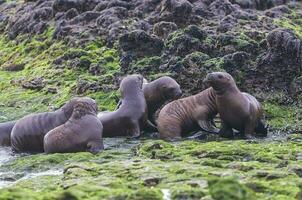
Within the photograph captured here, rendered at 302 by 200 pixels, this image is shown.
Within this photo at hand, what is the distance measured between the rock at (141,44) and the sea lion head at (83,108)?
16.0ft

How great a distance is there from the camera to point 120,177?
839 cm

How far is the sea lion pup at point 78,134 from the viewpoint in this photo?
37.6 ft

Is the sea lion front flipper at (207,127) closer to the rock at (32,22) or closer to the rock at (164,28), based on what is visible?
the rock at (164,28)

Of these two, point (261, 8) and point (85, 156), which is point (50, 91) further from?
point (261, 8)

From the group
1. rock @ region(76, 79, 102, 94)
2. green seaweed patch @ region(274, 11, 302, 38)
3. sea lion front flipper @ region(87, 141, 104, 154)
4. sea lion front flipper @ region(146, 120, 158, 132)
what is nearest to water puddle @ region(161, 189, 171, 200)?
sea lion front flipper @ region(87, 141, 104, 154)

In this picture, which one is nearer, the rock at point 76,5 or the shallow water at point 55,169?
the shallow water at point 55,169

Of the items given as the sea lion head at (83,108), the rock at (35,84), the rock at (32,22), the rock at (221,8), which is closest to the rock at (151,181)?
the sea lion head at (83,108)

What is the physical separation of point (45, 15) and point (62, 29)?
120 inches

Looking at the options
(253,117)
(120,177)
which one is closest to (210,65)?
(253,117)

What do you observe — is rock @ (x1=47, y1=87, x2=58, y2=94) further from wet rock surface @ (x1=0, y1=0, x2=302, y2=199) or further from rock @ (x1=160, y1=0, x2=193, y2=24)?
rock @ (x1=160, y1=0, x2=193, y2=24)

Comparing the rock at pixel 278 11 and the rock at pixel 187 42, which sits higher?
the rock at pixel 278 11

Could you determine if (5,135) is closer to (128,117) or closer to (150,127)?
(128,117)

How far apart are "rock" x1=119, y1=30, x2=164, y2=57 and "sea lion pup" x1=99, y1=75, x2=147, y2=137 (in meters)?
3.45

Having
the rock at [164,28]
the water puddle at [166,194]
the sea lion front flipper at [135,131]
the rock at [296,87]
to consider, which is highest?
the rock at [164,28]
